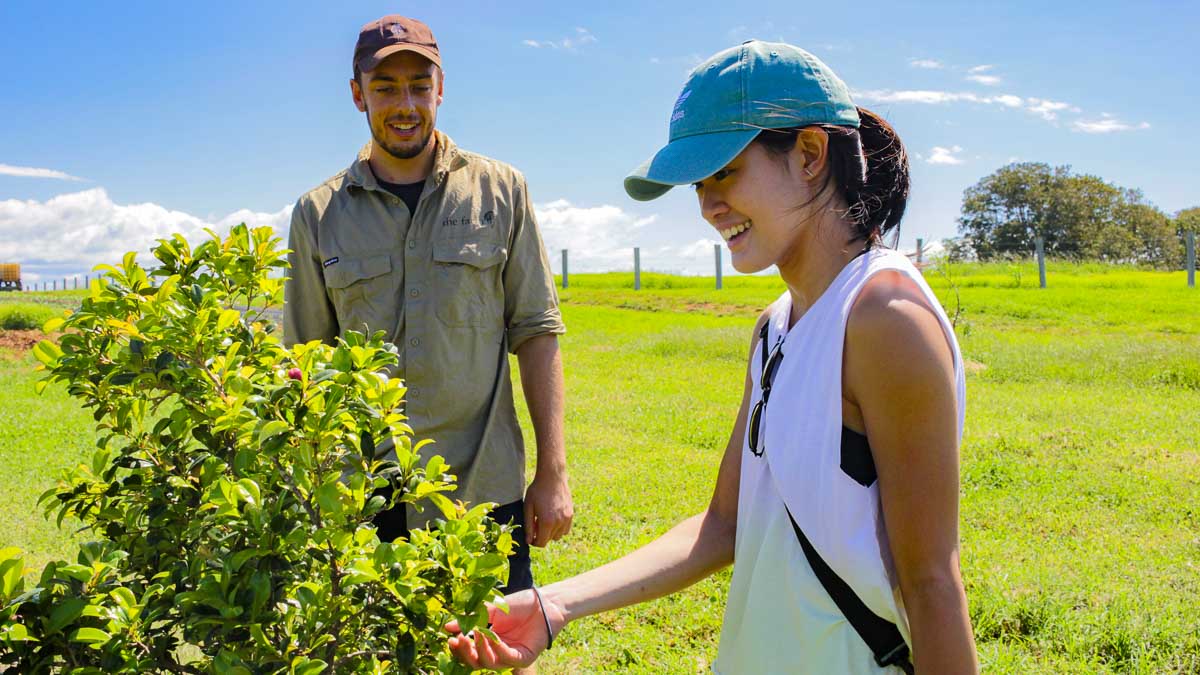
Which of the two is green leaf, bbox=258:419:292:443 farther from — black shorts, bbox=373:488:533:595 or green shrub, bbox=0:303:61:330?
green shrub, bbox=0:303:61:330

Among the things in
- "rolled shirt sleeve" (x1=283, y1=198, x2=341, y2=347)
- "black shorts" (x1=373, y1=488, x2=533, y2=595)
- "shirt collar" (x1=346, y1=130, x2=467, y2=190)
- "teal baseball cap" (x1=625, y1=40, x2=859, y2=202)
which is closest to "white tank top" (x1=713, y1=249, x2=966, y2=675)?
"teal baseball cap" (x1=625, y1=40, x2=859, y2=202)

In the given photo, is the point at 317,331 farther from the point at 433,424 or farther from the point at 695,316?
the point at 695,316

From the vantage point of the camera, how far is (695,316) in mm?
20906

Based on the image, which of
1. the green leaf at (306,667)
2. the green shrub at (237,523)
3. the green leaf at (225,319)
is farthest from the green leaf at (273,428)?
the green leaf at (306,667)

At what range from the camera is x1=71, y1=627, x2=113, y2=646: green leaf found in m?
1.46

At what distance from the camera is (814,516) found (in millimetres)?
1464

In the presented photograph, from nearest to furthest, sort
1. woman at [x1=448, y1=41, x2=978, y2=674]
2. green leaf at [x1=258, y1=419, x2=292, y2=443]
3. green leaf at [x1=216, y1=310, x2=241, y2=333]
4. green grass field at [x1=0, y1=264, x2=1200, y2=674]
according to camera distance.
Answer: woman at [x1=448, y1=41, x2=978, y2=674], green leaf at [x1=258, y1=419, x2=292, y2=443], green leaf at [x1=216, y1=310, x2=241, y2=333], green grass field at [x1=0, y1=264, x2=1200, y2=674]

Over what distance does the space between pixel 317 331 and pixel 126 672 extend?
1.71 metres

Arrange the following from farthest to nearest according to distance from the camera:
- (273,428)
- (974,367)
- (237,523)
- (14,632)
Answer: (974,367)
(237,523)
(273,428)
(14,632)

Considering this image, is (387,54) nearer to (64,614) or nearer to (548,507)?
(548,507)

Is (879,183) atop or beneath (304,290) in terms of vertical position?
atop

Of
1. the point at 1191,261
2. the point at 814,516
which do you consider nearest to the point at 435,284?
Answer: the point at 814,516

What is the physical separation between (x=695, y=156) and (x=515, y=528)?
1591mm

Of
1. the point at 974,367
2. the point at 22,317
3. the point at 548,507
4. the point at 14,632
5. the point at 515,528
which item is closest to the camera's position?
the point at 14,632
